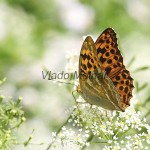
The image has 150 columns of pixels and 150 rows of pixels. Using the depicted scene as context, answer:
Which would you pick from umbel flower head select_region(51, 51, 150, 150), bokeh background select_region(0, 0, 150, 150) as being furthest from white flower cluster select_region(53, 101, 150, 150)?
bokeh background select_region(0, 0, 150, 150)

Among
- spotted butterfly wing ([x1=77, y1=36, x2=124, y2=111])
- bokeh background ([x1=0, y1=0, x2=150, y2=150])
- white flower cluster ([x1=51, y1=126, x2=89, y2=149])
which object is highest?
bokeh background ([x1=0, y1=0, x2=150, y2=150])

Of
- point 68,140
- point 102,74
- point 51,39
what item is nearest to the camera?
point 68,140

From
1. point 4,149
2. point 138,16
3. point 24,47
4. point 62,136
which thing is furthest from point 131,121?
point 138,16

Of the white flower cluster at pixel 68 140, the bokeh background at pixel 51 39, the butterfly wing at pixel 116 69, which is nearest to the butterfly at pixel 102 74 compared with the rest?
the butterfly wing at pixel 116 69

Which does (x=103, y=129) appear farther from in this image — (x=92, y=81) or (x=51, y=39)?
(x=51, y=39)

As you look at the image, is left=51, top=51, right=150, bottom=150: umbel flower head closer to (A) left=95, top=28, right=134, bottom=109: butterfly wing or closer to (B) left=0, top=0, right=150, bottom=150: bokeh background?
(A) left=95, top=28, right=134, bottom=109: butterfly wing

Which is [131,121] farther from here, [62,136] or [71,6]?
[71,6]

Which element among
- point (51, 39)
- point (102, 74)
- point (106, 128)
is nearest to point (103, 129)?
point (106, 128)
